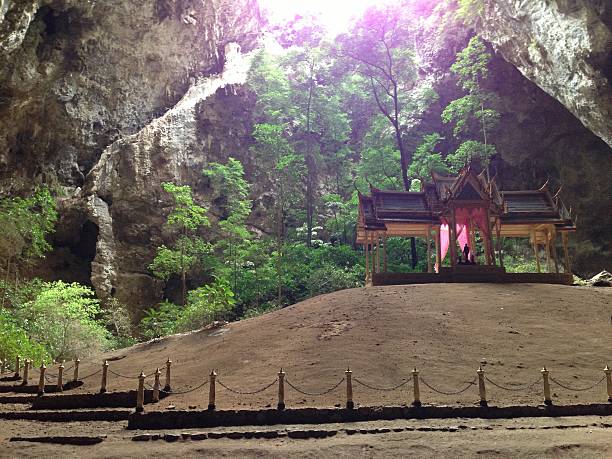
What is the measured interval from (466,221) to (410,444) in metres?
13.3

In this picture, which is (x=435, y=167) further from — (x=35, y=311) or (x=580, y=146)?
(x=35, y=311)

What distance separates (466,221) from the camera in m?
19.1

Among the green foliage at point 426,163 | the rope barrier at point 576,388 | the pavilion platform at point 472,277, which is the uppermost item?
the green foliage at point 426,163

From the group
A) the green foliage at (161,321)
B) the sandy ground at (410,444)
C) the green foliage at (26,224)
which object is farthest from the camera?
the green foliage at (161,321)

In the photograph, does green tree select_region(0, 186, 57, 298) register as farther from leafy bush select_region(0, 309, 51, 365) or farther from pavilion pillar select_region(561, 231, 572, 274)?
pavilion pillar select_region(561, 231, 572, 274)

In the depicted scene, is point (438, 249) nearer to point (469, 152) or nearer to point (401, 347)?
point (401, 347)

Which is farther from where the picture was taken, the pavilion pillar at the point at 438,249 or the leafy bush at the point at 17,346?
the pavilion pillar at the point at 438,249

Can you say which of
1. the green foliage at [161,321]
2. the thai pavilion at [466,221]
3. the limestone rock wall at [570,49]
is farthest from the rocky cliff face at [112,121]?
the limestone rock wall at [570,49]

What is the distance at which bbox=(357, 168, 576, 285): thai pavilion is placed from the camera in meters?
17.9

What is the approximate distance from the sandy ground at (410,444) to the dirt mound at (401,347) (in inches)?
43.5

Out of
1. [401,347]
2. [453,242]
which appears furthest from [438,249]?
[401,347]

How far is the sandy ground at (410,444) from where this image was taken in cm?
678

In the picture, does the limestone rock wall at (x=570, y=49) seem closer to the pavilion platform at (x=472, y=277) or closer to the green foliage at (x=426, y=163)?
the green foliage at (x=426, y=163)

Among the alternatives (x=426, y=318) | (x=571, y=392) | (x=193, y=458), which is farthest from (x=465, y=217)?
(x=193, y=458)
